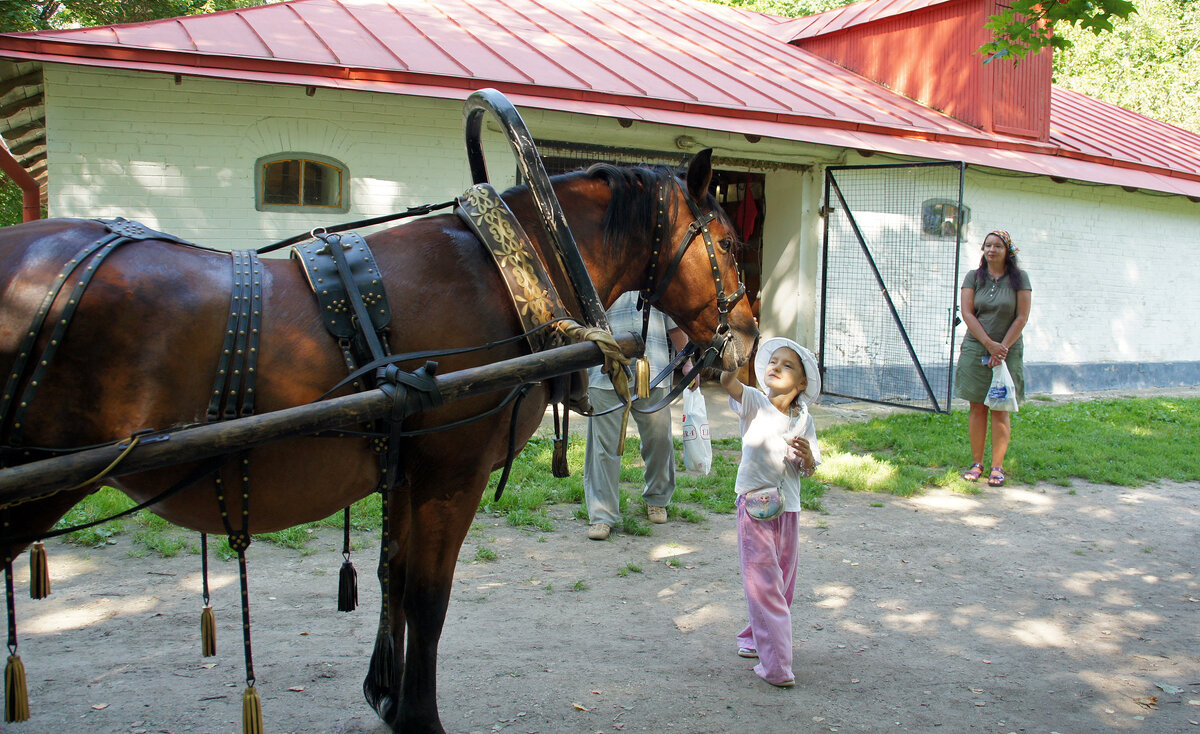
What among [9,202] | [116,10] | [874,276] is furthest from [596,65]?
[9,202]

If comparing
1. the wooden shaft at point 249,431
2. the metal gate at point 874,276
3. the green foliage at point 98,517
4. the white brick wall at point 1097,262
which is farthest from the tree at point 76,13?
the white brick wall at point 1097,262

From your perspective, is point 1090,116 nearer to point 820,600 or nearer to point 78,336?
point 820,600

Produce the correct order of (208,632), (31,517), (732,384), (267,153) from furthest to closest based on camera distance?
(267,153), (732,384), (208,632), (31,517)

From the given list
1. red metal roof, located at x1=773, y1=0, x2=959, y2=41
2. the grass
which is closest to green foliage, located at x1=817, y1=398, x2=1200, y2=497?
the grass

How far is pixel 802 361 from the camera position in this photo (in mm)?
3355

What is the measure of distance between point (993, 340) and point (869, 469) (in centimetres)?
139

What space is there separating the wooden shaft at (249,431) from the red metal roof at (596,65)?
527 cm

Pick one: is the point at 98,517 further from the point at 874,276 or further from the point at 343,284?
the point at 874,276

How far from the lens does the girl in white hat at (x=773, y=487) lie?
3.16m

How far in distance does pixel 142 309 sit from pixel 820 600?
10.7 feet

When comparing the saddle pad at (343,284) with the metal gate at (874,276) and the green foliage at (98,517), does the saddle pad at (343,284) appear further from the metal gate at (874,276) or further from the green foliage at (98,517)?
the metal gate at (874,276)

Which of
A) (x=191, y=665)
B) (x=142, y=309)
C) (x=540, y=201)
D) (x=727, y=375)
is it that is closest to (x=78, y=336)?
(x=142, y=309)

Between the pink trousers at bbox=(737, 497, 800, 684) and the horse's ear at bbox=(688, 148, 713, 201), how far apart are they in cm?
124

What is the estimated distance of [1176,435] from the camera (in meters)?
8.27
